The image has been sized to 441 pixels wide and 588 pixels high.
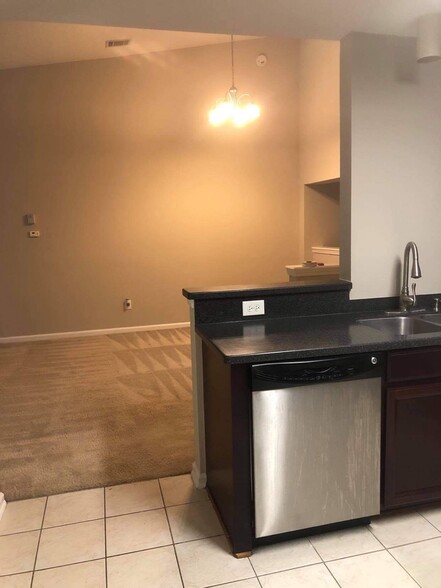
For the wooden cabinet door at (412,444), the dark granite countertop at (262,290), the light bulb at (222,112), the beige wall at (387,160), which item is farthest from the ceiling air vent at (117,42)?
the wooden cabinet door at (412,444)

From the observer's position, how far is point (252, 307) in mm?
2453

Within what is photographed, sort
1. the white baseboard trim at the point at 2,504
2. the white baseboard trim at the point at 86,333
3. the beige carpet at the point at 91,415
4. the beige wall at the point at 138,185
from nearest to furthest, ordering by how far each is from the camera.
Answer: the white baseboard trim at the point at 2,504
the beige carpet at the point at 91,415
the beige wall at the point at 138,185
the white baseboard trim at the point at 86,333

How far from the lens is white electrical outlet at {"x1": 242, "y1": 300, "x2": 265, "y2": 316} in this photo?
244cm

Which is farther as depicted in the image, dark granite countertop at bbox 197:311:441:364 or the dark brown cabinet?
the dark brown cabinet

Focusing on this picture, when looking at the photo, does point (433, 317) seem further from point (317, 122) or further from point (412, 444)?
point (317, 122)

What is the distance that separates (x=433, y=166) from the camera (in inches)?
105

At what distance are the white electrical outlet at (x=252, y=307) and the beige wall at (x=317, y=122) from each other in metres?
3.13

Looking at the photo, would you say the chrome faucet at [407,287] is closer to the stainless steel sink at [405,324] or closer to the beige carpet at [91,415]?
the stainless steel sink at [405,324]

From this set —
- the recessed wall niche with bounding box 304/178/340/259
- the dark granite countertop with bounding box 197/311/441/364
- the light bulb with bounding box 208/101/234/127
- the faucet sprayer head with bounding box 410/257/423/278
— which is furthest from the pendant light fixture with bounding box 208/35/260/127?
the dark granite countertop with bounding box 197/311/441/364

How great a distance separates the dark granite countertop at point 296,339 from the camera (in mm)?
1879

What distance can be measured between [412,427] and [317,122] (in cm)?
→ 431

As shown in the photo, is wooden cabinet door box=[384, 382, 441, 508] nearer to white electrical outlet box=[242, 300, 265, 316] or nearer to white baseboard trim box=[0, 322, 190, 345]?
white electrical outlet box=[242, 300, 265, 316]

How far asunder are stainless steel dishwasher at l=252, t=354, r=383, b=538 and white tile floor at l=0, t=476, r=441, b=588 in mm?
128

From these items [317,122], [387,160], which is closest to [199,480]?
[387,160]
